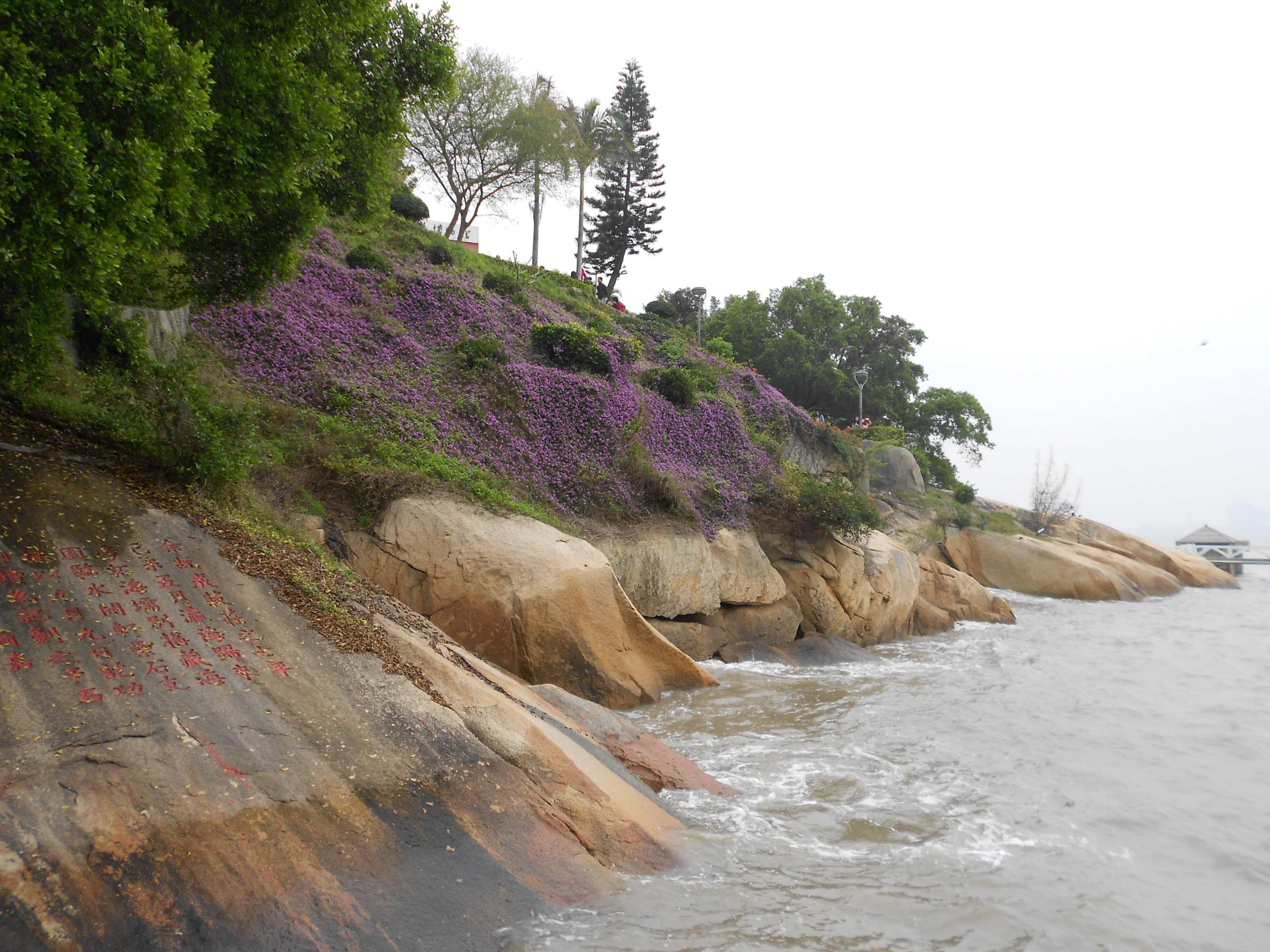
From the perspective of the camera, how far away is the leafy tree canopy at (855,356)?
114 ft

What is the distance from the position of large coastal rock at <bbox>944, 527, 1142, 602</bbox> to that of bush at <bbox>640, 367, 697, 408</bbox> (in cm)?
1343

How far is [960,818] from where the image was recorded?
578 cm

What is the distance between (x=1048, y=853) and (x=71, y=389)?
29.5ft

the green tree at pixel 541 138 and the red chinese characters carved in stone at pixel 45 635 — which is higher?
the green tree at pixel 541 138

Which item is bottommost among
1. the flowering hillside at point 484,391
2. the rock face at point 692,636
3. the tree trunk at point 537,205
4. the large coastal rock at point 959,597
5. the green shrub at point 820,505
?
the rock face at point 692,636

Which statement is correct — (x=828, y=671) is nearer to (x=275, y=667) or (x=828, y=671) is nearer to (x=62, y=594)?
(x=275, y=667)

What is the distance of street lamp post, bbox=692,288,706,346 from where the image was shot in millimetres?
27969

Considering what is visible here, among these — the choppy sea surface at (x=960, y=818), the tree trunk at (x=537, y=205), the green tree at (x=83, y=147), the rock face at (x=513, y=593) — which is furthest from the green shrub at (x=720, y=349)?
the green tree at (x=83, y=147)

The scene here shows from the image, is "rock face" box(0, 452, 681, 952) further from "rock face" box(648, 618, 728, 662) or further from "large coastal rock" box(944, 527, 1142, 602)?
"large coastal rock" box(944, 527, 1142, 602)

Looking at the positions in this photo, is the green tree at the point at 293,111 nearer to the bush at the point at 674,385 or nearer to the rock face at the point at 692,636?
the rock face at the point at 692,636

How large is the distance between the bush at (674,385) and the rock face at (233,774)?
38.7 feet

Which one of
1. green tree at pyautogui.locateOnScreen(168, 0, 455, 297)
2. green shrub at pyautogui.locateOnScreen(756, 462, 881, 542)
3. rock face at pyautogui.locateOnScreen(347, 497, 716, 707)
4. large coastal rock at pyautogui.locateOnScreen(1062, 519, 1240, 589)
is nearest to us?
green tree at pyautogui.locateOnScreen(168, 0, 455, 297)

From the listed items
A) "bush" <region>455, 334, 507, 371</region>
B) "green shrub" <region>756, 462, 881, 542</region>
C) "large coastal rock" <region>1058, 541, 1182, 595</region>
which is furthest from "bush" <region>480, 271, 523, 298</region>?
"large coastal rock" <region>1058, 541, 1182, 595</region>

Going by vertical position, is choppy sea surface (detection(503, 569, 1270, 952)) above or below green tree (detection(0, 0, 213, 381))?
below
